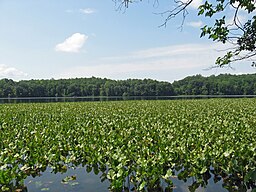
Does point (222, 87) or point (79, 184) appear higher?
point (222, 87)

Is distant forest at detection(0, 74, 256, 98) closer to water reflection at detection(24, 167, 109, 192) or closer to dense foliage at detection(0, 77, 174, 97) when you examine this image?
dense foliage at detection(0, 77, 174, 97)

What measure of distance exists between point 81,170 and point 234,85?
301ft

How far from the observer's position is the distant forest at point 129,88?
8862cm

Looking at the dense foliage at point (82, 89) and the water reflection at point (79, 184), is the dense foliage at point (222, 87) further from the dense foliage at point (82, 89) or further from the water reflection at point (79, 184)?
the water reflection at point (79, 184)

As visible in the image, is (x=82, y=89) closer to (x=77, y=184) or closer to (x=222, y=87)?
(x=222, y=87)

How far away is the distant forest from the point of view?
291 ft

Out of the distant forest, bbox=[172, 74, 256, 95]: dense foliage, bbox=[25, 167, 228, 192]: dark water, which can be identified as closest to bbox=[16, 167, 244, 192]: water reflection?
bbox=[25, 167, 228, 192]: dark water

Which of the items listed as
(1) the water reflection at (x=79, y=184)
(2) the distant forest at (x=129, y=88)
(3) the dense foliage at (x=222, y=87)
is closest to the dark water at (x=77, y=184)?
(1) the water reflection at (x=79, y=184)

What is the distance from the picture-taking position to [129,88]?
9388cm

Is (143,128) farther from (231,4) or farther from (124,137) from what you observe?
(231,4)

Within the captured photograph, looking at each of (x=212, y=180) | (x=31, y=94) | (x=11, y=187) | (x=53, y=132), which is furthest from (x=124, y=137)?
(x=31, y=94)

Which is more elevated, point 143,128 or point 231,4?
point 231,4

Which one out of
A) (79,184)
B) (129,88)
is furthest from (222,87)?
(79,184)

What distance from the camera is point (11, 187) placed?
5695 millimetres
